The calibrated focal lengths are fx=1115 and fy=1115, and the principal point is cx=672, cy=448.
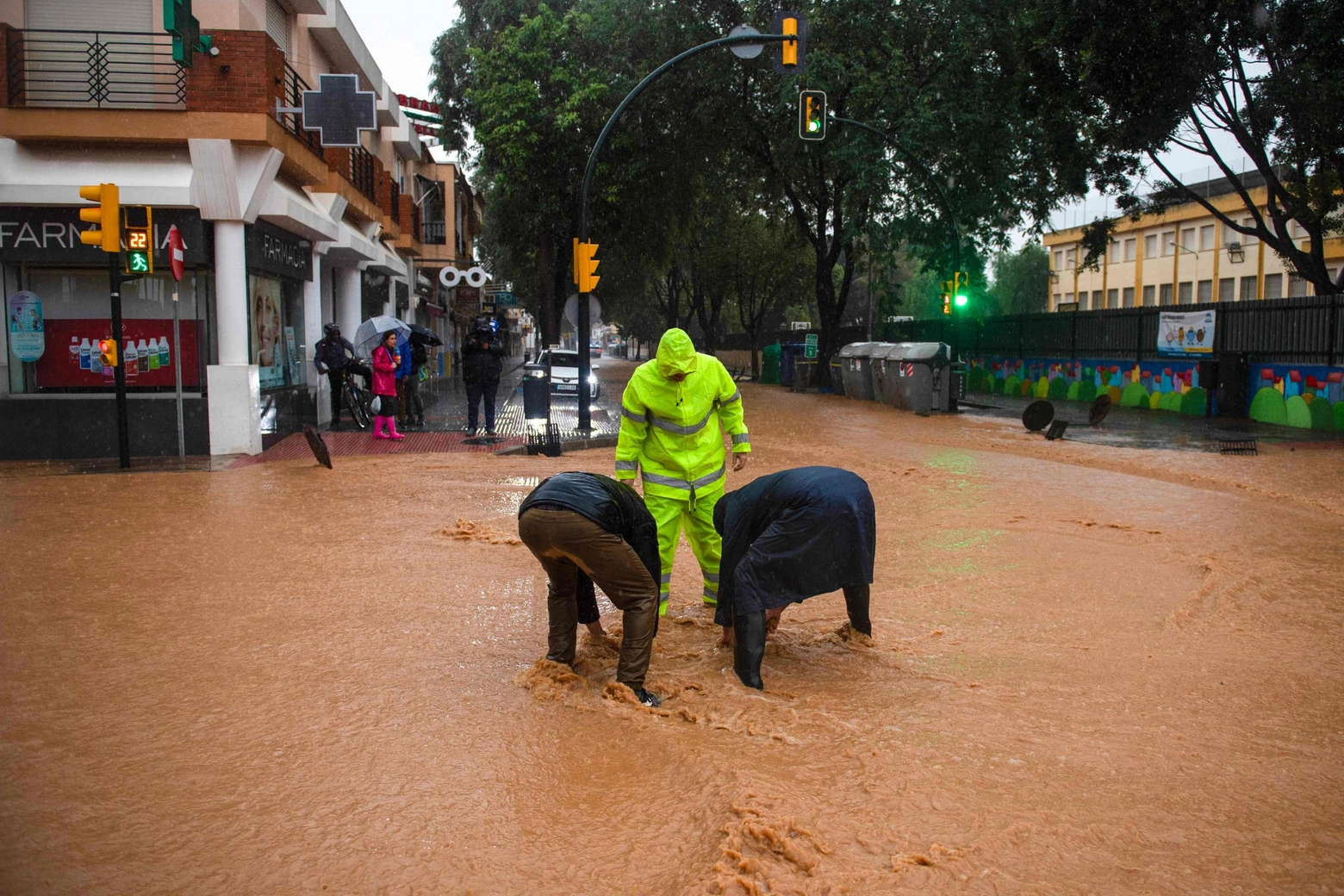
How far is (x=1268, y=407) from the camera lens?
20531 mm

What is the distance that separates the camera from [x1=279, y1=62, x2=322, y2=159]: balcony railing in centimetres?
1617

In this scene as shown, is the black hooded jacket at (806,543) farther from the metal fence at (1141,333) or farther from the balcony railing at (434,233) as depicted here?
the balcony railing at (434,233)

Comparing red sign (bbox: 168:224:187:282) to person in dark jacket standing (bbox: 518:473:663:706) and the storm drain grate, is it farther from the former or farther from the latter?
the storm drain grate

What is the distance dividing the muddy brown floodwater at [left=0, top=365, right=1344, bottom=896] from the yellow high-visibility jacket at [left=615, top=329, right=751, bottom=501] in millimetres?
803

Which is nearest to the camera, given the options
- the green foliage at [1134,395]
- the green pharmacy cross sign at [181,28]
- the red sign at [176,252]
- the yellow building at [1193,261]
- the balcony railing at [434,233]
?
the green pharmacy cross sign at [181,28]

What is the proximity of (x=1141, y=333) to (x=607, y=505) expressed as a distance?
Result: 77.3ft

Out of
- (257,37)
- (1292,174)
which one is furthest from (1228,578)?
(1292,174)

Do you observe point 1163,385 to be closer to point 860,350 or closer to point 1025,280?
point 860,350

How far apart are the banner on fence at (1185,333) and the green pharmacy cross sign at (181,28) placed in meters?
19.5

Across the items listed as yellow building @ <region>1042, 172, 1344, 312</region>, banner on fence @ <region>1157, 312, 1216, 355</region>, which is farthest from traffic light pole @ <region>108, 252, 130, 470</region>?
yellow building @ <region>1042, 172, 1344, 312</region>

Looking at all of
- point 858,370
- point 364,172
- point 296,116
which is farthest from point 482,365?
point 858,370

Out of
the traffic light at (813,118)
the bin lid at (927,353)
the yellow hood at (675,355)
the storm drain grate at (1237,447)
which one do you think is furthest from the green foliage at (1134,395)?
the yellow hood at (675,355)

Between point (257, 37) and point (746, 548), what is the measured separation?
12365mm

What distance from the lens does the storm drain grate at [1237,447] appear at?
49.7 feet
